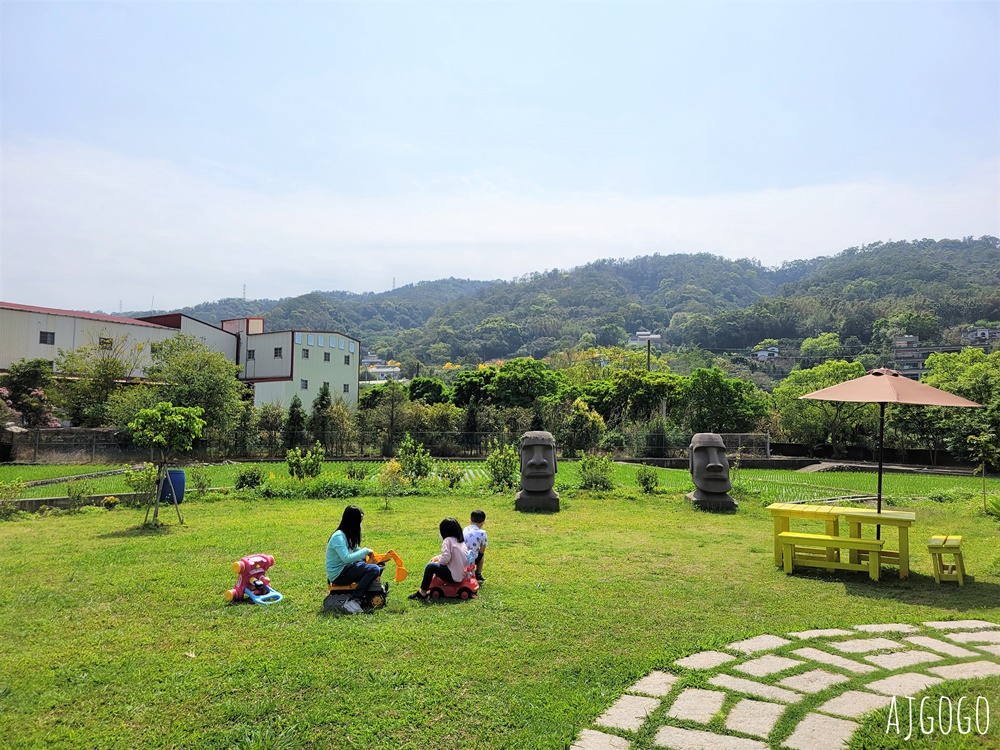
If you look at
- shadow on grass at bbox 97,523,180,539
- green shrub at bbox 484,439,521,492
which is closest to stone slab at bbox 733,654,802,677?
shadow on grass at bbox 97,523,180,539

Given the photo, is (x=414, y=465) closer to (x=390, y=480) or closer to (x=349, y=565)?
(x=390, y=480)

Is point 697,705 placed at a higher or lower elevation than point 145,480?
lower

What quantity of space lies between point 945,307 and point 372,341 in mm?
106442

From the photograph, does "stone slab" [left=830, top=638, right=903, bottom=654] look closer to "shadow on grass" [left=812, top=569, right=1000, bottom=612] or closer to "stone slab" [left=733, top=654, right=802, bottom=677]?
"stone slab" [left=733, top=654, right=802, bottom=677]

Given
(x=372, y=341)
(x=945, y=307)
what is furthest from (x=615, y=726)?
(x=372, y=341)

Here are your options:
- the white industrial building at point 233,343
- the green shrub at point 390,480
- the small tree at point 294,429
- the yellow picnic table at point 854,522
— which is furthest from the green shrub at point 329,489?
the white industrial building at point 233,343

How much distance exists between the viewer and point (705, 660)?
4.84 meters

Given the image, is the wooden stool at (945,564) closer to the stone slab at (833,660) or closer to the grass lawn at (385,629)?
the grass lawn at (385,629)

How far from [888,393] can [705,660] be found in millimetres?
4610

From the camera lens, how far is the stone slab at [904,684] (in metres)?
4.27

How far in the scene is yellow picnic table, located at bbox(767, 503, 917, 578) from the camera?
761 cm

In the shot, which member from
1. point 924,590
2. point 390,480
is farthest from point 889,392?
point 390,480

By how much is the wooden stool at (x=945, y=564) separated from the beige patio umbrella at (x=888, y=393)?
757 mm

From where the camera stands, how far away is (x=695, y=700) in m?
4.19
